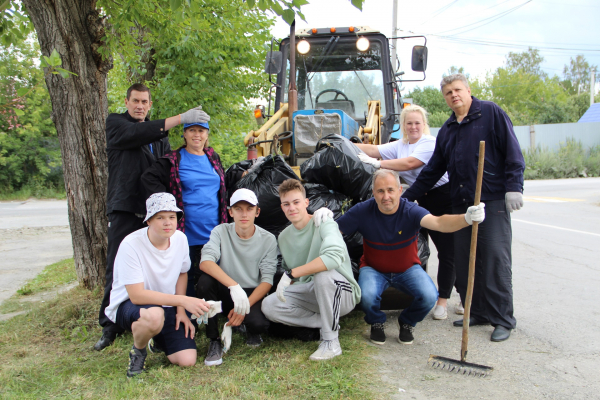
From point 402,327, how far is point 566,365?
1055mm

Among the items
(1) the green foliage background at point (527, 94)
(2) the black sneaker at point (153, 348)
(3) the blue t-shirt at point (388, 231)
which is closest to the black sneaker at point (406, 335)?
(3) the blue t-shirt at point (388, 231)

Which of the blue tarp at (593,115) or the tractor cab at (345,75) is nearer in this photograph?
the tractor cab at (345,75)

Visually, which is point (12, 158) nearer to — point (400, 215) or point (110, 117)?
point (110, 117)

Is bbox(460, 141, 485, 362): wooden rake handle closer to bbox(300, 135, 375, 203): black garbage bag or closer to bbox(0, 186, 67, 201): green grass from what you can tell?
bbox(300, 135, 375, 203): black garbage bag

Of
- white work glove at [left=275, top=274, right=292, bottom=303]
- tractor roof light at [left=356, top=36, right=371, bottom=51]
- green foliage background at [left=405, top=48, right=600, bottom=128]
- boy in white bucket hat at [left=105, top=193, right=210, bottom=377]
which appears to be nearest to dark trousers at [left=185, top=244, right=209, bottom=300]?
boy in white bucket hat at [left=105, top=193, right=210, bottom=377]

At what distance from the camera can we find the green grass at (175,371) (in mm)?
2582

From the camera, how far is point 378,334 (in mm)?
3369

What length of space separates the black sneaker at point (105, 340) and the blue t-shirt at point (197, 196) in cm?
88

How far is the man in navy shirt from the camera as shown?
329 cm

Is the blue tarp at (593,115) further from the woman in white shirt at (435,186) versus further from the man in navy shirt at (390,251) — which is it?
the man in navy shirt at (390,251)

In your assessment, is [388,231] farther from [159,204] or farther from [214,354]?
[159,204]

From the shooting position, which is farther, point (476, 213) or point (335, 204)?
point (335, 204)

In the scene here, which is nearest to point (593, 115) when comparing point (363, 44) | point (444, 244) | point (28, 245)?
point (363, 44)

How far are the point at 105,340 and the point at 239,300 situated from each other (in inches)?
44.5
